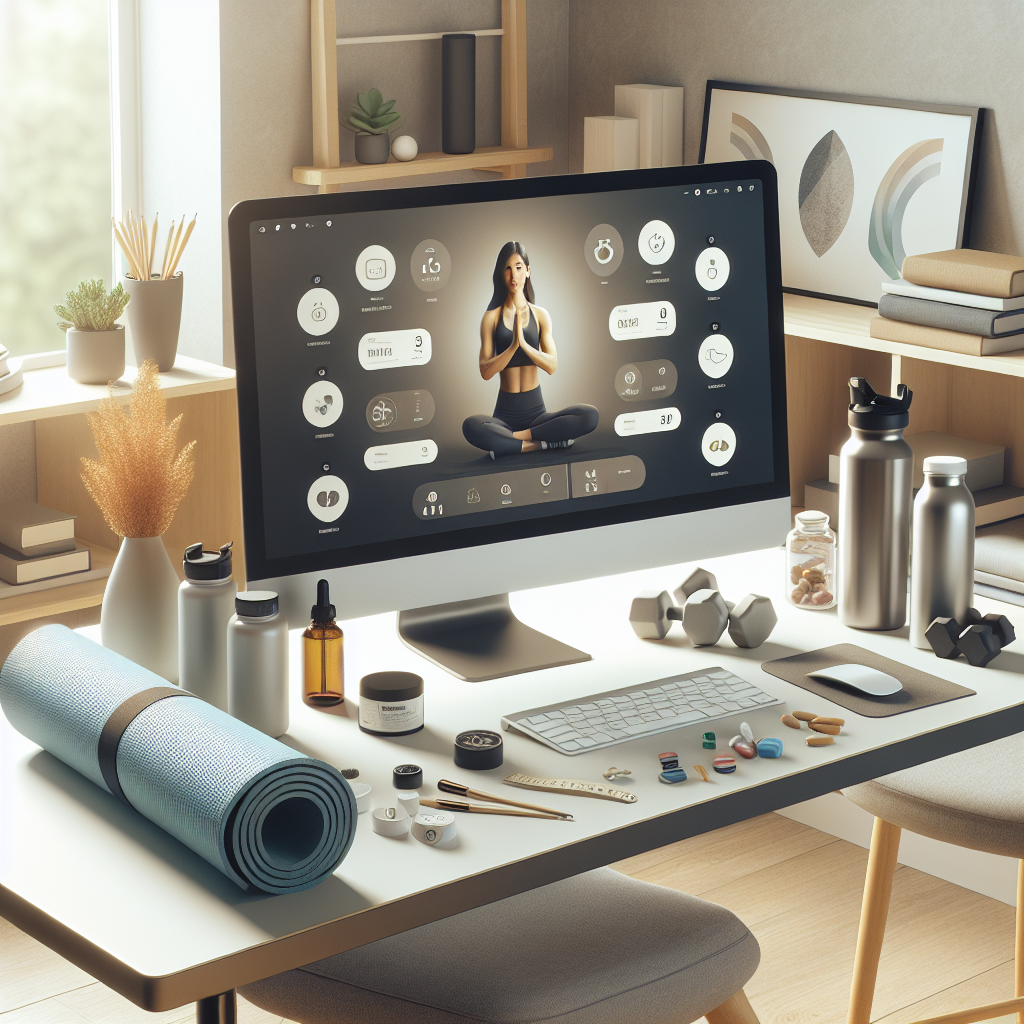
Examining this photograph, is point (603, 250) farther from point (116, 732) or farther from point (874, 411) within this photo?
point (116, 732)

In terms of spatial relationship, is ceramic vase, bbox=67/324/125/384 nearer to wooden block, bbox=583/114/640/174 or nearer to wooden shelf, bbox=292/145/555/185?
wooden shelf, bbox=292/145/555/185

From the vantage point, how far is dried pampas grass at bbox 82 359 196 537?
139 cm

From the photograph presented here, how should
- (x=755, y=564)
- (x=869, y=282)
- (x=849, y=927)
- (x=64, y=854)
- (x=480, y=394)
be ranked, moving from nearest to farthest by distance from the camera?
1. (x=64, y=854)
2. (x=480, y=394)
3. (x=755, y=564)
4. (x=849, y=927)
5. (x=869, y=282)

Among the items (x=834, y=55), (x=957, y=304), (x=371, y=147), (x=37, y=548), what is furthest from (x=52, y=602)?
(x=834, y=55)

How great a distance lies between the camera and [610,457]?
62.5 inches

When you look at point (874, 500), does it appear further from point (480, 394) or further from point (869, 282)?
point (869, 282)

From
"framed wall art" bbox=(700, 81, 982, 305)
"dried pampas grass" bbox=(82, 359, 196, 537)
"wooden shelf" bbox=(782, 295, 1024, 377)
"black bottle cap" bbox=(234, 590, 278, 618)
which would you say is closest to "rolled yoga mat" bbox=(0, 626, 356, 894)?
"black bottle cap" bbox=(234, 590, 278, 618)

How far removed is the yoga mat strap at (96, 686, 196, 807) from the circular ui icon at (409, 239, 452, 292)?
1.61ft

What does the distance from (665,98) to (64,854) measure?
93.5 inches

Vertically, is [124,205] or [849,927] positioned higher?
[124,205]

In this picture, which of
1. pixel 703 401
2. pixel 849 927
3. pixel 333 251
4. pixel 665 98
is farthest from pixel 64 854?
pixel 665 98

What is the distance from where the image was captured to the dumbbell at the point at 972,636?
4.98ft

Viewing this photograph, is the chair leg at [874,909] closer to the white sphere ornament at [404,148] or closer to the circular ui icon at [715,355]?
the circular ui icon at [715,355]

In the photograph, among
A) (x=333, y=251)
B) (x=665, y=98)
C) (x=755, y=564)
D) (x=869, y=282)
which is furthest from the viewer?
(x=665, y=98)
